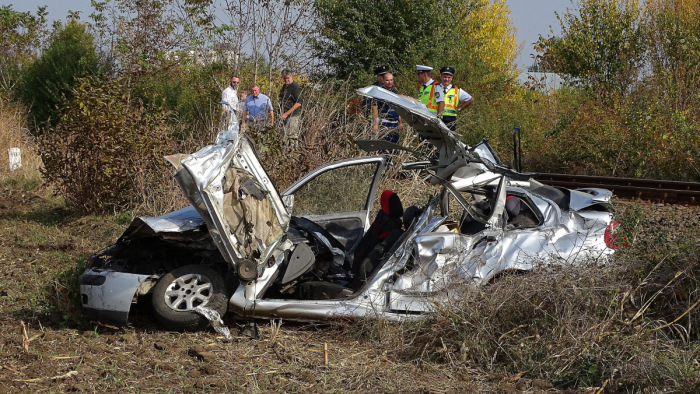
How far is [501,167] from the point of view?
247 inches

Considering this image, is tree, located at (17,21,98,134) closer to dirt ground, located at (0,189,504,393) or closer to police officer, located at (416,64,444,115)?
police officer, located at (416,64,444,115)

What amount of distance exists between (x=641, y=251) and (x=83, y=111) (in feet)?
26.1

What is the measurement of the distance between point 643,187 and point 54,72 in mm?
15557

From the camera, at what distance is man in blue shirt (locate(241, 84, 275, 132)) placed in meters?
11.9

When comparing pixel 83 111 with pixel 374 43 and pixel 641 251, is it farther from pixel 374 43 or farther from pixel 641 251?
pixel 374 43

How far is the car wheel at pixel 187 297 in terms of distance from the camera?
6.35 m

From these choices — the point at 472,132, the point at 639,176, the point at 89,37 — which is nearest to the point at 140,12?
the point at 89,37

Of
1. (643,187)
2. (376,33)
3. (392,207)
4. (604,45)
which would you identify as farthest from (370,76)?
(392,207)

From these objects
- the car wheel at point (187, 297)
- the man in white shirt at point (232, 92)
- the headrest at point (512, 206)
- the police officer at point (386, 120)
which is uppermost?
the man in white shirt at point (232, 92)

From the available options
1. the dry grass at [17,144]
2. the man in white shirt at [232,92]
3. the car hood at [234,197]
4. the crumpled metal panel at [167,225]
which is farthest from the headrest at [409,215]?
the dry grass at [17,144]

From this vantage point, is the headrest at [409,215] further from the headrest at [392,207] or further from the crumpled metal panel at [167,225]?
the crumpled metal panel at [167,225]

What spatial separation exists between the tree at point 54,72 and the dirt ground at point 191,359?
48.3 feet

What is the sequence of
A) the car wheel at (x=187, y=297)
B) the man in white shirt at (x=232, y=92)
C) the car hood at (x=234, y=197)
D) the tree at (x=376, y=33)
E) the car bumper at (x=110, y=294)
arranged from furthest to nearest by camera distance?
the tree at (x=376, y=33), the man in white shirt at (x=232, y=92), the car wheel at (x=187, y=297), the car bumper at (x=110, y=294), the car hood at (x=234, y=197)

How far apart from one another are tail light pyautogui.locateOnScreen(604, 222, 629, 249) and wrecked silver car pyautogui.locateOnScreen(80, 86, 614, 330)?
2 cm
